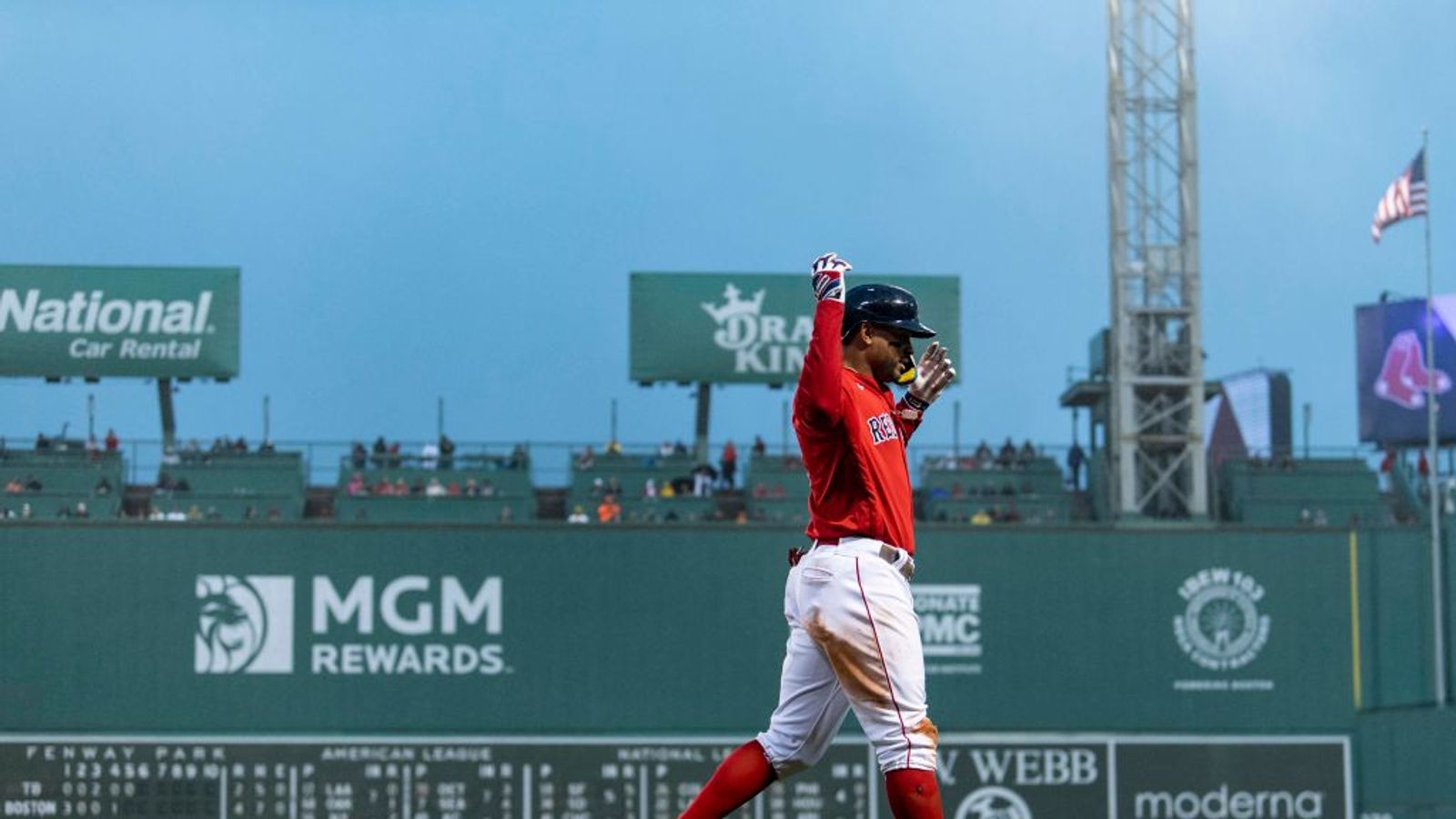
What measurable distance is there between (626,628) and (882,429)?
80.9 feet

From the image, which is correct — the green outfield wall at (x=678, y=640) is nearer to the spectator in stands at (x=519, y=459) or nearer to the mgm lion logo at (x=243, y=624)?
the mgm lion logo at (x=243, y=624)

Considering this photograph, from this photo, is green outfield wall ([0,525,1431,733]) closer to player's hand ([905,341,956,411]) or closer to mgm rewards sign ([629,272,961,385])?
mgm rewards sign ([629,272,961,385])

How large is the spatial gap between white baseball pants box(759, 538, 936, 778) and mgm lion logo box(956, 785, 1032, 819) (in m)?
23.8

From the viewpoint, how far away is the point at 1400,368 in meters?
41.8

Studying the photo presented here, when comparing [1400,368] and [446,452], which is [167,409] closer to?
[446,452]

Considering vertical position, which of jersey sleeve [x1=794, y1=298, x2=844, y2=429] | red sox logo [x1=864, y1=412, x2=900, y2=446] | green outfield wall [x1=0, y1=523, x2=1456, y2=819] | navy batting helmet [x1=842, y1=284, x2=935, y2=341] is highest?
navy batting helmet [x1=842, y1=284, x2=935, y2=341]

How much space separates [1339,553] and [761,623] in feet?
30.9

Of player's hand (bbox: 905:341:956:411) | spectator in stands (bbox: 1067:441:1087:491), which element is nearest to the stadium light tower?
spectator in stands (bbox: 1067:441:1087:491)

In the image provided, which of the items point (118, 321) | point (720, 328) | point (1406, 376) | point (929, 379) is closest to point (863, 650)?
point (929, 379)

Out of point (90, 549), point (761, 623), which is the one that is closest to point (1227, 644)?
point (761, 623)

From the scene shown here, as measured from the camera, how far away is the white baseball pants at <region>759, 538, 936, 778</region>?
891cm

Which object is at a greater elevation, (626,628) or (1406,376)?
(1406,376)

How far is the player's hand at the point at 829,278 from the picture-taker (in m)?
8.73

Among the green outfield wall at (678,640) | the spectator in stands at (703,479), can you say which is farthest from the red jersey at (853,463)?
the spectator in stands at (703,479)
